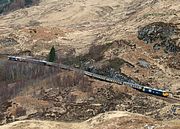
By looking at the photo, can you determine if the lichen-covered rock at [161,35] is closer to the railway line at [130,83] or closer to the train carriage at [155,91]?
the railway line at [130,83]

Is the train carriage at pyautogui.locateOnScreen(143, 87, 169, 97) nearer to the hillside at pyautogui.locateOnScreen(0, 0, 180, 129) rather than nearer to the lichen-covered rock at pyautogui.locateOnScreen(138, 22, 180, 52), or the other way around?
the hillside at pyautogui.locateOnScreen(0, 0, 180, 129)

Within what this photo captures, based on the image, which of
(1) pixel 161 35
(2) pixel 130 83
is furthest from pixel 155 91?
(1) pixel 161 35

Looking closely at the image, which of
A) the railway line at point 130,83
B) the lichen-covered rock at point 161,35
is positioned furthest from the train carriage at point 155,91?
the lichen-covered rock at point 161,35

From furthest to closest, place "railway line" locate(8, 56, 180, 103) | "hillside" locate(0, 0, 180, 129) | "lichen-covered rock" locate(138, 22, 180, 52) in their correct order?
"lichen-covered rock" locate(138, 22, 180, 52) → "railway line" locate(8, 56, 180, 103) → "hillside" locate(0, 0, 180, 129)

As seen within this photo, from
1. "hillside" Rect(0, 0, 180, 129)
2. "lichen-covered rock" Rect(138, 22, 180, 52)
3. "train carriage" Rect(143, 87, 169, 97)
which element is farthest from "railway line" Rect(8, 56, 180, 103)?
"lichen-covered rock" Rect(138, 22, 180, 52)

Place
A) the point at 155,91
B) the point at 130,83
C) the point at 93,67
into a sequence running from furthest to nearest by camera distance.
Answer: the point at 93,67
the point at 130,83
the point at 155,91

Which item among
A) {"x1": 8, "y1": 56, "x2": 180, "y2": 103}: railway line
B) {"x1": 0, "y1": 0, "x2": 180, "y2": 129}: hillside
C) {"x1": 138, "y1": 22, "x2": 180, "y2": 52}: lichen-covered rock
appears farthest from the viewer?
{"x1": 138, "y1": 22, "x2": 180, "y2": 52}: lichen-covered rock

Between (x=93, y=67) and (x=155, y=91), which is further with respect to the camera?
(x=93, y=67)

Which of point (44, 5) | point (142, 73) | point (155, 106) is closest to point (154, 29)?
point (142, 73)

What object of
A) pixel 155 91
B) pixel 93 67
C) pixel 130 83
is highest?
pixel 93 67

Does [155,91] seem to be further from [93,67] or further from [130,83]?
[93,67]

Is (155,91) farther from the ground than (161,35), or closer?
closer
